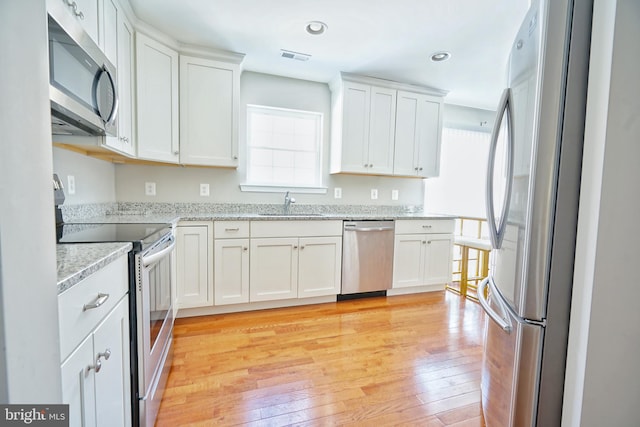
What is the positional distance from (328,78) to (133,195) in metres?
2.30

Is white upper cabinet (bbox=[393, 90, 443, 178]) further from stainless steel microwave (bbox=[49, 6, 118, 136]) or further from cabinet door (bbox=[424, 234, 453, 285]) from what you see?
stainless steel microwave (bbox=[49, 6, 118, 136])

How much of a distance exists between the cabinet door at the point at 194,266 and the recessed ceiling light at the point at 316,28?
5.88 ft

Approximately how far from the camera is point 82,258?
2.70 feet

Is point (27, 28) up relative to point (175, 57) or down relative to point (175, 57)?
down

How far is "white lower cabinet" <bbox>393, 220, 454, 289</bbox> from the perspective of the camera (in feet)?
9.67

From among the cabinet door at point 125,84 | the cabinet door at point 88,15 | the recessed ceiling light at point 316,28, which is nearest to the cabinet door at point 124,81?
the cabinet door at point 125,84

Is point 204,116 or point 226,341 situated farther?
point 204,116

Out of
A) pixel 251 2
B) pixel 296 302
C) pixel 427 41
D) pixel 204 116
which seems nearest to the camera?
pixel 251 2

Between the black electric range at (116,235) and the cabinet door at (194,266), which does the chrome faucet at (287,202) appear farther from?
the black electric range at (116,235)

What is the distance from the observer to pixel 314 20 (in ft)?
6.64

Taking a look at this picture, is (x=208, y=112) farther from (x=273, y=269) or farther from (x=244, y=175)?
(x=273, y=269)

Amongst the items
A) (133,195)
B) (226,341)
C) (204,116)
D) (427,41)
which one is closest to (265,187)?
(204,116)

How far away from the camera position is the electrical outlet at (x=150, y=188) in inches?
101

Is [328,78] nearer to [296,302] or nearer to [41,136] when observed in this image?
[296,302]
